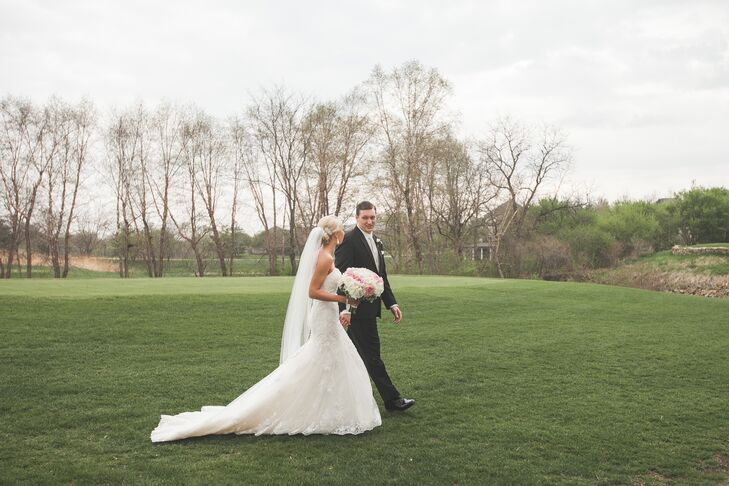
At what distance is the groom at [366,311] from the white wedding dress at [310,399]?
43 cm

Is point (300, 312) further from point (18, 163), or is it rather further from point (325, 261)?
point (18, 163)

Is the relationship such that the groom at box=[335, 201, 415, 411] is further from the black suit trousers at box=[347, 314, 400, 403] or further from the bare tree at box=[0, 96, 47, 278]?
the bare tree at box=[0, 96, 47, 278]

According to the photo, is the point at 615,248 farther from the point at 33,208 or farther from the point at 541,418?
the point at 33,208

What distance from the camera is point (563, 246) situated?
136 ft

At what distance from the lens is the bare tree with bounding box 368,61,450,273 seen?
42.1 meters

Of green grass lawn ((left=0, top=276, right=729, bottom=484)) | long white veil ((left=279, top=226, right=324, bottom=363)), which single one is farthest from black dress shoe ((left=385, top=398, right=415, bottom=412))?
long white veil ((left=279, top=226, right=324, bottom=363))

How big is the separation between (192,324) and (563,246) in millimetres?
35303

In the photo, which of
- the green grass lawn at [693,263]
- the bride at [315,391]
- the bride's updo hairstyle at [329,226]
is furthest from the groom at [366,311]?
the green grass lawn at [693,263]

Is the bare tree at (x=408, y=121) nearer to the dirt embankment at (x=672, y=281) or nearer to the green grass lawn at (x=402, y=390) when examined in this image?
the dirt embankment at (x=672, y=281)

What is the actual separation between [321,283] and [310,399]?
50.1 inches

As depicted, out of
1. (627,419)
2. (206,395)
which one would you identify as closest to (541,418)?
(627,419)

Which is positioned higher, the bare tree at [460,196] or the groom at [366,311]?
the bare tree at [460,196]

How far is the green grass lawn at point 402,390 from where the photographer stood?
16.3 ft

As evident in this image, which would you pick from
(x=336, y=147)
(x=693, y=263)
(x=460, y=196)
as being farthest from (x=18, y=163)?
(x=693, y=263)
